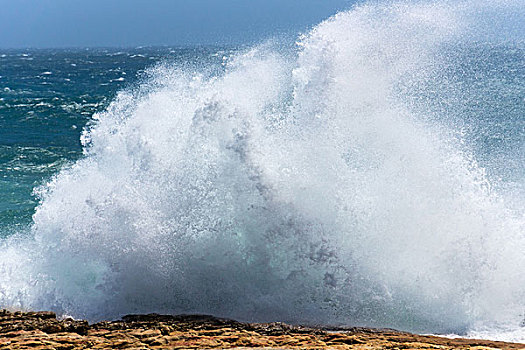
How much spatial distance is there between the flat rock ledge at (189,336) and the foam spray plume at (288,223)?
92 cm

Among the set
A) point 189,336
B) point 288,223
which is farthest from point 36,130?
point 189,336

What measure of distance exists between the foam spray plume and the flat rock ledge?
36.2 inches

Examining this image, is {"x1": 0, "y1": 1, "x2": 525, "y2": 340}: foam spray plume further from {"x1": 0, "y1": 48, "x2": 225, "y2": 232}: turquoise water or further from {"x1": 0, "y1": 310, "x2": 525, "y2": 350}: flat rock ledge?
{"x1": 0, "y1": 48, "x2": 225, "y2": 232}: turquoise water

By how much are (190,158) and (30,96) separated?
2529cm

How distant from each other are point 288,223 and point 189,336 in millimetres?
3311

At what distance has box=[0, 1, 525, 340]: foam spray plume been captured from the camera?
8.26 m

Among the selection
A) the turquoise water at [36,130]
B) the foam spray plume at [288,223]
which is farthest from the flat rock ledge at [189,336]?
the turquoise water at [36,130]

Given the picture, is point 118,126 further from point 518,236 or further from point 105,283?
point 518,236

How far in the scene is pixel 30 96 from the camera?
30.9 metres

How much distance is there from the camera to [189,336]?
6.05 metres

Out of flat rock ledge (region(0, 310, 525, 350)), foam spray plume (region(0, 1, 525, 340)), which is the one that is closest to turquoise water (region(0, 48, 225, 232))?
foam spray plume (region(0, 1, 525, 340))

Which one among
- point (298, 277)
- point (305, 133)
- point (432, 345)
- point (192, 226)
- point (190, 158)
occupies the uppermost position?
point (305, 133)

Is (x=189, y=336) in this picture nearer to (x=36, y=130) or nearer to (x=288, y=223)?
(x=288, y=223)

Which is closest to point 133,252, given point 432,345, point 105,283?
point 105,283
